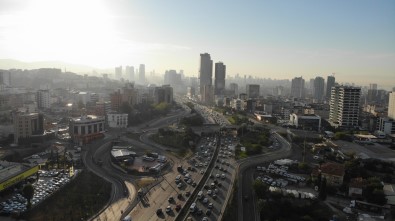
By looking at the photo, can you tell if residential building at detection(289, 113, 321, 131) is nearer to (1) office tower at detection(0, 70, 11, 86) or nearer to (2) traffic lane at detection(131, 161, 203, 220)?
(2) traffic lane at detection(131, 161, 203, 220)

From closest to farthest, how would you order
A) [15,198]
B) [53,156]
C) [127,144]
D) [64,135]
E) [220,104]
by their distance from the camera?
[15,198] → [53,156] → [127,144] → [64,135] → [220,104]

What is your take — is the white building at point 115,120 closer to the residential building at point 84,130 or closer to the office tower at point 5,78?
the residential building at point 84,130

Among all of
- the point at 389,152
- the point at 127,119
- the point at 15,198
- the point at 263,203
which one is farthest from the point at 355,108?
the point at 15,198

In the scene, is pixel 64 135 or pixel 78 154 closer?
pixel 78 154

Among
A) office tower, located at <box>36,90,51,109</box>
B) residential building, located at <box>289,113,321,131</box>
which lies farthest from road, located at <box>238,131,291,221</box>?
office tower, located at <box>36,90,51,109</box>

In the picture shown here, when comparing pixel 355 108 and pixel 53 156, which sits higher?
pixel 355 108

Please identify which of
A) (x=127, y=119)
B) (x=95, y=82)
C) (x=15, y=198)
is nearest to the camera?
(x=15, y=198)

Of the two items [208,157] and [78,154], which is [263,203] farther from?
[78,154]
